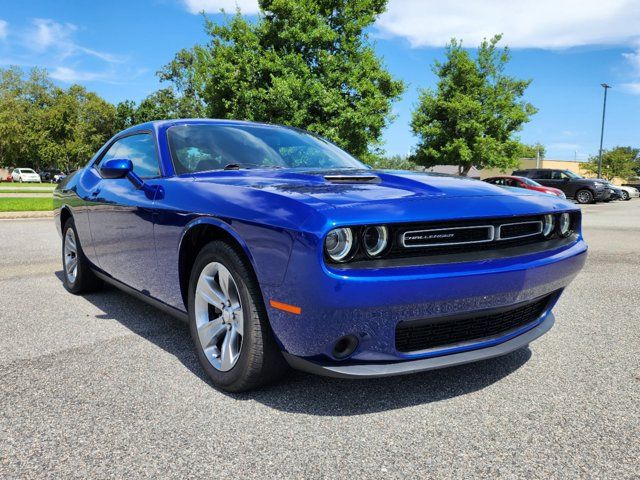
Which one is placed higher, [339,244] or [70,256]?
[339,244]

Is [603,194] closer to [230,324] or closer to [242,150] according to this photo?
[242,150]

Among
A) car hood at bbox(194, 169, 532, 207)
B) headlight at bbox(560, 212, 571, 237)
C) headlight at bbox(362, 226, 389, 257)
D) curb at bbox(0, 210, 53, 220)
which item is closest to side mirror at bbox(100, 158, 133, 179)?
car hood at bbox(194, 169, 532, 207)

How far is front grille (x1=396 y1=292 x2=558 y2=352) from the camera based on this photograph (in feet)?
7.64

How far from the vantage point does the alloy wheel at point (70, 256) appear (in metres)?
4.78

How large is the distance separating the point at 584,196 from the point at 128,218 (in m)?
27.1

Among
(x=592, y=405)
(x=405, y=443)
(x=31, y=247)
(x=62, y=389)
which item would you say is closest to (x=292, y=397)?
(x=405, y=443)

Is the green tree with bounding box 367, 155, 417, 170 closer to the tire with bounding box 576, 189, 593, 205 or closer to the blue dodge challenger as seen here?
the blue dodge challenger

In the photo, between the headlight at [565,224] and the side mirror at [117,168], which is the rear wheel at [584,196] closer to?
the headlight at [565,224]

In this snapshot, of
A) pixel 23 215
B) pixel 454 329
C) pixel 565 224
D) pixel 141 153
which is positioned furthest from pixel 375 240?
pixel 23 215

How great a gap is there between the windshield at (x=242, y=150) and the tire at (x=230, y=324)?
0.87 m

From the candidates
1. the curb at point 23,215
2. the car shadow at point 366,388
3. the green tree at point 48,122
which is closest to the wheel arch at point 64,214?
the car shadow at point 366,388

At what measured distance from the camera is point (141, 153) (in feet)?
12.6

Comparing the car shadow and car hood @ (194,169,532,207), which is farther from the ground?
car hood @ (194,169,532,207)

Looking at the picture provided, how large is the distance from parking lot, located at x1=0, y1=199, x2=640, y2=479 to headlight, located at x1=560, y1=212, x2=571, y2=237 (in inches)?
29.4
